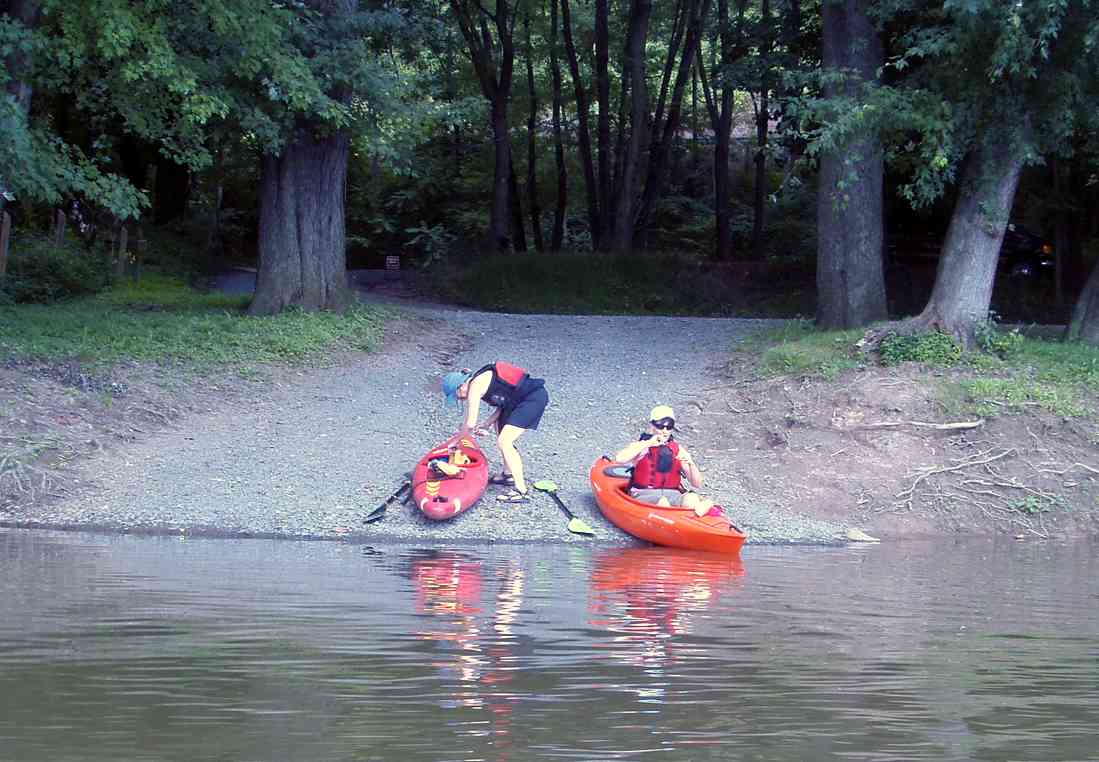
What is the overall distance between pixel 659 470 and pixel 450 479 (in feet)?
7.01

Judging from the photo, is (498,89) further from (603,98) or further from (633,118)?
(633,118)

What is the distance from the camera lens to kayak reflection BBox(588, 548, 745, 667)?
8219mm

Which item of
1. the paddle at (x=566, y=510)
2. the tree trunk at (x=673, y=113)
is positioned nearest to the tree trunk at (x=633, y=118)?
the tree trunk at (x=673, y=113)

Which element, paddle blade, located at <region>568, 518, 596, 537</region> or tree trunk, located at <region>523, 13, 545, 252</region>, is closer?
paddle blade, located at <region>568, 518, 596, 537</region>

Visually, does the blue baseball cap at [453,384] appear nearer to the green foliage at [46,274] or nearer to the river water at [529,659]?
the river water at [529,659]

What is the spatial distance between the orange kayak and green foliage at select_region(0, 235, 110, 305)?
1514 cm

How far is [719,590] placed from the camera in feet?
34.8

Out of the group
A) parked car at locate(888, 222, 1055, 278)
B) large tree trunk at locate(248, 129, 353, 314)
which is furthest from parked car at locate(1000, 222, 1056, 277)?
large tree trunk at locate(248, 129, 353, 314)

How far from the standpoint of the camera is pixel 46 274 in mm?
26500

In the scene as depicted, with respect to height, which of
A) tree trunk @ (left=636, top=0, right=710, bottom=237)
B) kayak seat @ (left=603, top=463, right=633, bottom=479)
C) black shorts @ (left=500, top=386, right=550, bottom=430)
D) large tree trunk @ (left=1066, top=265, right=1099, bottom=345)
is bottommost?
kayak seat @ (left=603, top=463, right=633, bottom=479)

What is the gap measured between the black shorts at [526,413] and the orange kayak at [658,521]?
0.90 meters

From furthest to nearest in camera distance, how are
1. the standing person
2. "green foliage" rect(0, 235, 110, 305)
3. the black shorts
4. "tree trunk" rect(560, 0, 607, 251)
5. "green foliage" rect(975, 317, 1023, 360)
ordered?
"tree trunk" rect(560, 0, 607, 251) → "green foliage" rect(0, 235, 110, 305) → "green foliage" rect(975, 317, 1023, 360) → the black shorts → the standing person

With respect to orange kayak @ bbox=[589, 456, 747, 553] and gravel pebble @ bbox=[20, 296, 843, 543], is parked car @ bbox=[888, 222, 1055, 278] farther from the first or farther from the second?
orange kayak @ bbox=[589, 456, 747, 553]

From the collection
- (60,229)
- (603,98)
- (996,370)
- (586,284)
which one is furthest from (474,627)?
(603,98)
